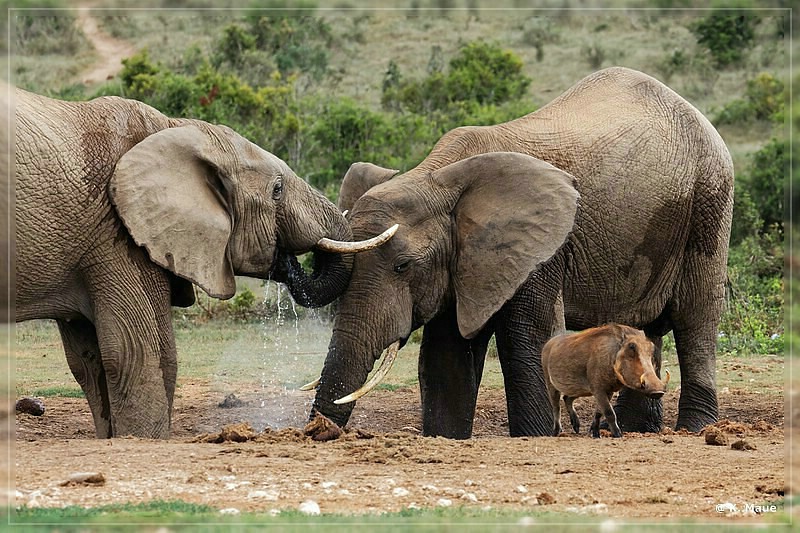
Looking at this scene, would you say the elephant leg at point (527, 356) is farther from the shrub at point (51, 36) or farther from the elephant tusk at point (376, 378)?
the shrub at point (51, 36)

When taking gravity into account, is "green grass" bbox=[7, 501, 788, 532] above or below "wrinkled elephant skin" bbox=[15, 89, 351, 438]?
below

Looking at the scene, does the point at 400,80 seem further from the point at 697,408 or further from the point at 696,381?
the point at 697,408

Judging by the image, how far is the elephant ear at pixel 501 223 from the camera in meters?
8.54

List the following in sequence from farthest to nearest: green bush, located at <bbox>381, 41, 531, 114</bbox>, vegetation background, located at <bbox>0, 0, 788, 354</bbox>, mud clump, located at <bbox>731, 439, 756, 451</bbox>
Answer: green bush, located at <bbox>381, 41, 531, 114</bbox> → vegetation background, located at <bbox>0, 0, 788, 354</bbox> → mud clump, located at <bbox>731, 439, 756, 451</bbox>

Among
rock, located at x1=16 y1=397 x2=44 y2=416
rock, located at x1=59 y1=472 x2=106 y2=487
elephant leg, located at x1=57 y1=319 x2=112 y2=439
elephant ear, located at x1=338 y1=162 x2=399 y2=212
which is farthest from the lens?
rock, located at x1=16 y1=397 x2=44 y2=416

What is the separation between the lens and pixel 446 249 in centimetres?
873

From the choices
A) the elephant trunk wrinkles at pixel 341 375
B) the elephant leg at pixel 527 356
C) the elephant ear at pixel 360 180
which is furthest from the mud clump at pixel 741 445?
the elephant ear at pixel 360 180

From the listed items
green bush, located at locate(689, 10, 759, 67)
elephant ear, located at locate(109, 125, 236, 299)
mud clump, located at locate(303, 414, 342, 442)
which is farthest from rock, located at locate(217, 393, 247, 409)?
green bush, located at locate(689, 10, 759, 67)

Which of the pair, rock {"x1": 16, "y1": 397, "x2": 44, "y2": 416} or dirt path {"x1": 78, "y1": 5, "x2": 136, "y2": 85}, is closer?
rock {"x1": 16, "y1": 397, "x2": 44, "y2": 416}

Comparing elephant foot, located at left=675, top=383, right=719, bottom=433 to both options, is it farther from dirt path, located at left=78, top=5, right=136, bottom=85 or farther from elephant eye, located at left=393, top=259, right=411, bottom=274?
dirt path, located at left=78, top=5, right=136, bottom=85

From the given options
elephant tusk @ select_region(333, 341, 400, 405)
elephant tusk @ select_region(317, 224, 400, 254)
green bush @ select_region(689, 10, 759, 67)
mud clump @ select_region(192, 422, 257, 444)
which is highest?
green bush @ select_region(689, 10, 759, 67)

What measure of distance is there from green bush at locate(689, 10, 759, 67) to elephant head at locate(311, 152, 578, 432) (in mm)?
21442

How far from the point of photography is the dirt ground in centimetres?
610

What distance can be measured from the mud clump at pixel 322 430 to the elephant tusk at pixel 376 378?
28 cm
